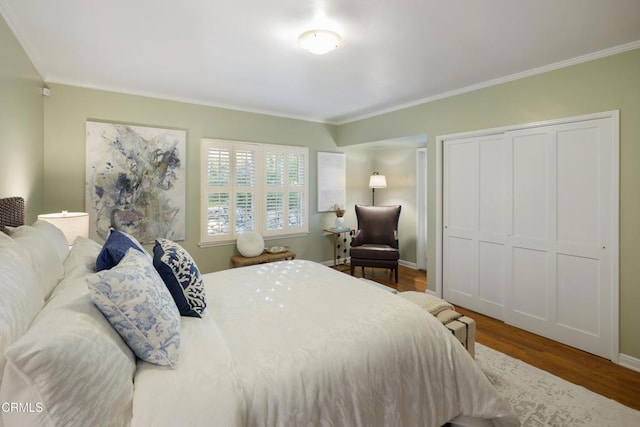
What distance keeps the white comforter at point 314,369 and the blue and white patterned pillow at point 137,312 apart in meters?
0.06

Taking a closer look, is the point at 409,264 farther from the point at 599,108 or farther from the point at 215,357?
the point at 215,357

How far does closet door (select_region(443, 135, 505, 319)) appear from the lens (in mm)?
3328

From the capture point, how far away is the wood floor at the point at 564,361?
2176 millimetres

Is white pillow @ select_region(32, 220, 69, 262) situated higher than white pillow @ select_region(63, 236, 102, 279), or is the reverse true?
white pillow @ select_region(32, 220, 69, 262)

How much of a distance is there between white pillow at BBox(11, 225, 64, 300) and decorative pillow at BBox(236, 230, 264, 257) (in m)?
2.67

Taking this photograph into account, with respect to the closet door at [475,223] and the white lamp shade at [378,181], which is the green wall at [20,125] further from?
the white lamp shade at [378,181]

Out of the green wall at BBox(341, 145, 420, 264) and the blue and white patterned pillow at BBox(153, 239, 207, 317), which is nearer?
the blue and white patterned pillow at BBox(153, 239, 207, 317)

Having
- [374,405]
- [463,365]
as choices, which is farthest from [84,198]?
[463,365]

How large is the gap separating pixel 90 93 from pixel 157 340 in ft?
11.4

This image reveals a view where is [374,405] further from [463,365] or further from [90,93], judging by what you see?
[90,93]

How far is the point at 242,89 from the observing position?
3537mm

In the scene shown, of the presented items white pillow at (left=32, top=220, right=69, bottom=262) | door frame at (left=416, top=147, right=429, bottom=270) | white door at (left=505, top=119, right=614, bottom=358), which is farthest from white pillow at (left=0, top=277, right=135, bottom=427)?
door frame at (left=416, top=147, right=429, bottom=270)

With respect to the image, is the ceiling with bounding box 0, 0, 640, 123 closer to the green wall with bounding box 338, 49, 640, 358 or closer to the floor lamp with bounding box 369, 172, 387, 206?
the green wall with bounding box 338, 49, 640, 358

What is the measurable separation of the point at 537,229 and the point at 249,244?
337cm
